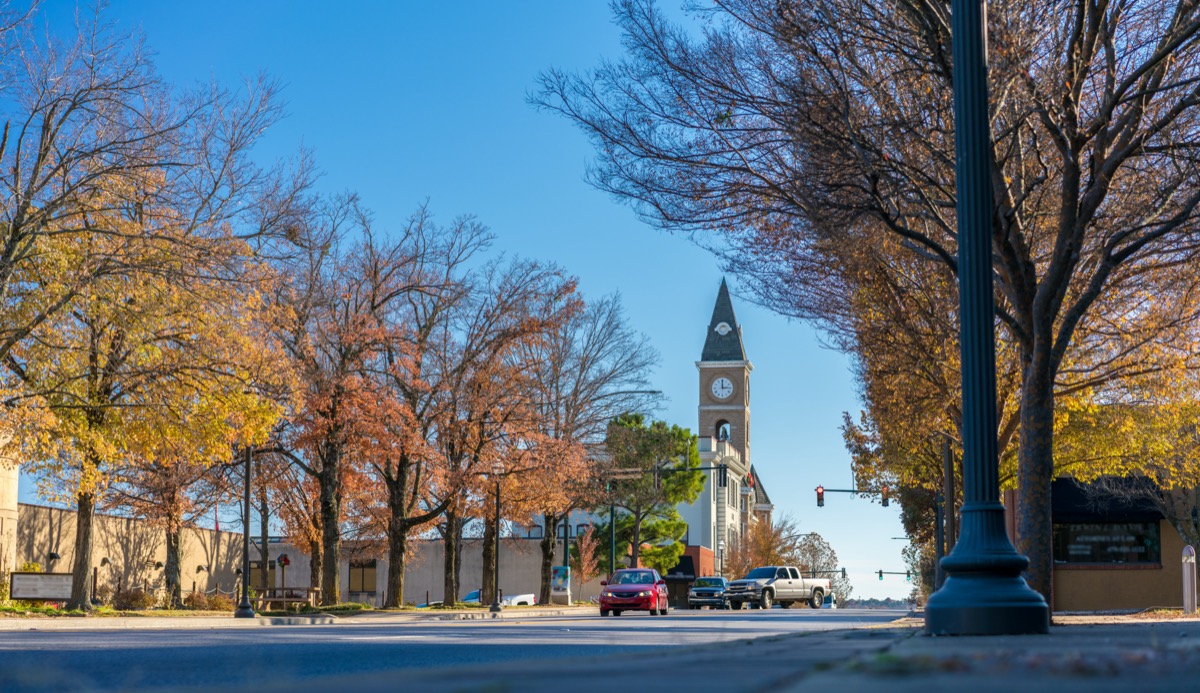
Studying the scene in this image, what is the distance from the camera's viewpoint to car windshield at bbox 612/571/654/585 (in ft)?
135

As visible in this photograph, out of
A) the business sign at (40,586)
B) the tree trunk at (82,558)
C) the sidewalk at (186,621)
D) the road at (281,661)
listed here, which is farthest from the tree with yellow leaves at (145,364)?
the road at (281,661)

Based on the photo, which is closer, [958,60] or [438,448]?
[958,60]

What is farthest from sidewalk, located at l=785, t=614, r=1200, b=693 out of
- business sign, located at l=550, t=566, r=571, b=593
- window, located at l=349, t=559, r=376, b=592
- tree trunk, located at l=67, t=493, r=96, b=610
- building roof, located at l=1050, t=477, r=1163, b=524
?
window, located at l=349, t=559, r=376, b=592

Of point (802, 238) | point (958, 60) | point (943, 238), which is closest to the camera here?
point (958, 60)

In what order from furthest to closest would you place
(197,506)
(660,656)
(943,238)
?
(197,506), (943,238), (660,656)

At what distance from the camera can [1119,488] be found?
42.7 m

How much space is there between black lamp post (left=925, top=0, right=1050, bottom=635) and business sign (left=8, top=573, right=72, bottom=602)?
26952 mm

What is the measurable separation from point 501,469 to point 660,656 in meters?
34.1

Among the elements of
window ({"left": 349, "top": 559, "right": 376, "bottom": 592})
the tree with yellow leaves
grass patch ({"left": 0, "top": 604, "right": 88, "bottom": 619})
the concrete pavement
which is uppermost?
the tree with yellow leaves

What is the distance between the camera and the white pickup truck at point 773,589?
55.7 meters

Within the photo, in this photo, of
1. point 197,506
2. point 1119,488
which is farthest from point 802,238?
point 197,506

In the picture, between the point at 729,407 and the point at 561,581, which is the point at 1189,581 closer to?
the point at 561,581

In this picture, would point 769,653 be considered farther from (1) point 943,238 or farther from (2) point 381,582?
(2) point 381,582

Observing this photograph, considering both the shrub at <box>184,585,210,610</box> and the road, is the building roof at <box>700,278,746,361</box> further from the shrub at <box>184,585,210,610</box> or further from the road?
the road
